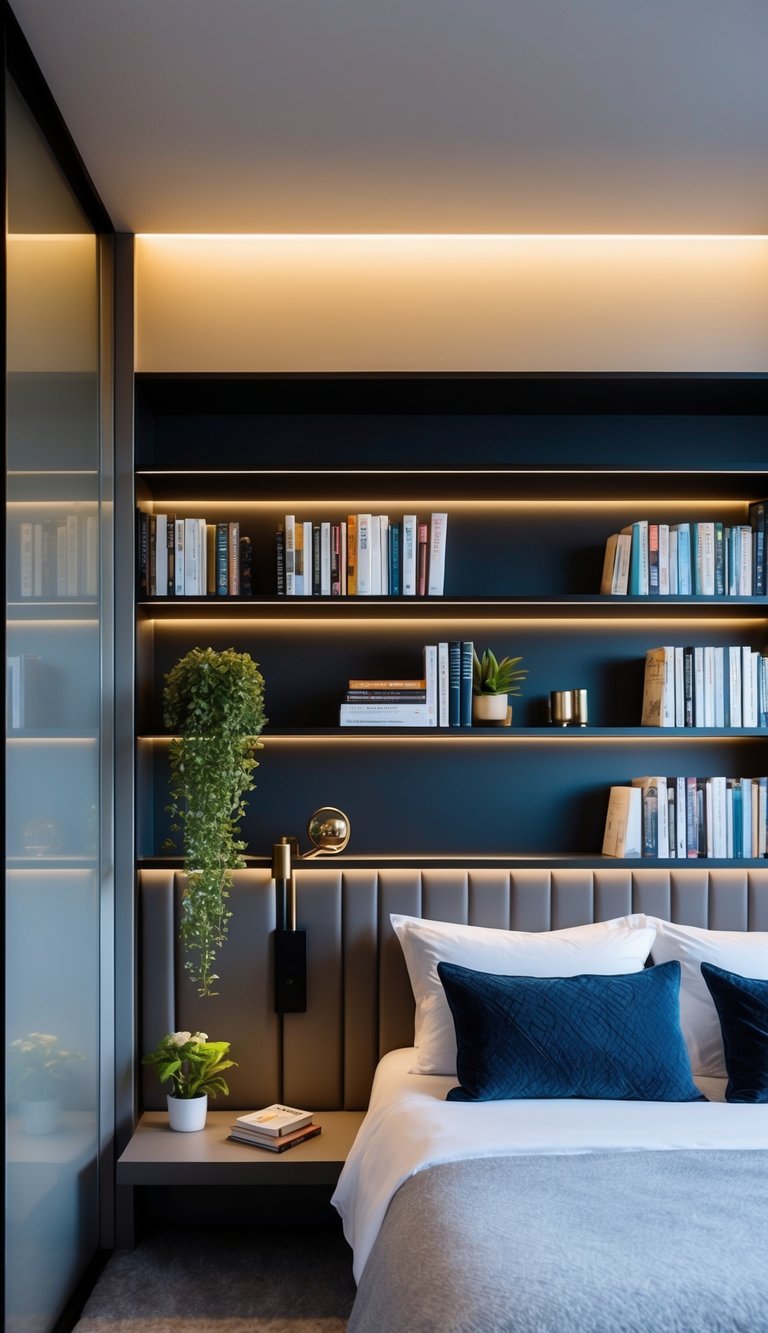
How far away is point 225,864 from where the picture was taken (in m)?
2.88

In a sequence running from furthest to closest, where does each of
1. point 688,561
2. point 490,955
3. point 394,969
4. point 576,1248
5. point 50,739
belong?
point 688,561, point 394,969, point 490,955, point 50,739, point 576,1248

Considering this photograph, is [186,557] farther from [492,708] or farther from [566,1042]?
[566,1042]

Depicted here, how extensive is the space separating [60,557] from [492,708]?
131 cm

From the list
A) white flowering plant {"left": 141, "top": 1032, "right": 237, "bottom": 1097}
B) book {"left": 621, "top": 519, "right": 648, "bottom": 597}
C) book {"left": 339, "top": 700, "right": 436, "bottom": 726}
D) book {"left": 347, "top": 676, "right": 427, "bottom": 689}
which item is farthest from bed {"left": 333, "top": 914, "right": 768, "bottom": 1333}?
book {"left": 621, "top": 519, "right": 648, "bottom": 597}

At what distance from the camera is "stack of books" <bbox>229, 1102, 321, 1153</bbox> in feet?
8.84

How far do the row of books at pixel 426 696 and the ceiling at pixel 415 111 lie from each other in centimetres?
124

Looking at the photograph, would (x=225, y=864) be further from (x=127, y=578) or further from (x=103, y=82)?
(x=103, y=82)

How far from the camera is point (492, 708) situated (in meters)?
3.07

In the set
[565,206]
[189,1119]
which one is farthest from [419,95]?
[189,1119]

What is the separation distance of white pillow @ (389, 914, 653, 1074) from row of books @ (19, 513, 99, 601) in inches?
50.1

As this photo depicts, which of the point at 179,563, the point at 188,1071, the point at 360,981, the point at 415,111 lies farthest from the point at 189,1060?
→ the point at 415,111

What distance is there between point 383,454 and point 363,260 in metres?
0.57

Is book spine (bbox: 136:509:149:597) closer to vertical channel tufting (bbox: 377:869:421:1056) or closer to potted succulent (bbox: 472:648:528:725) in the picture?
potted succulent (bbox: 472:648:528:725)

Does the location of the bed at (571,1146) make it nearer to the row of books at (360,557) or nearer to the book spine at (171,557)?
the row of books at (360,557)
